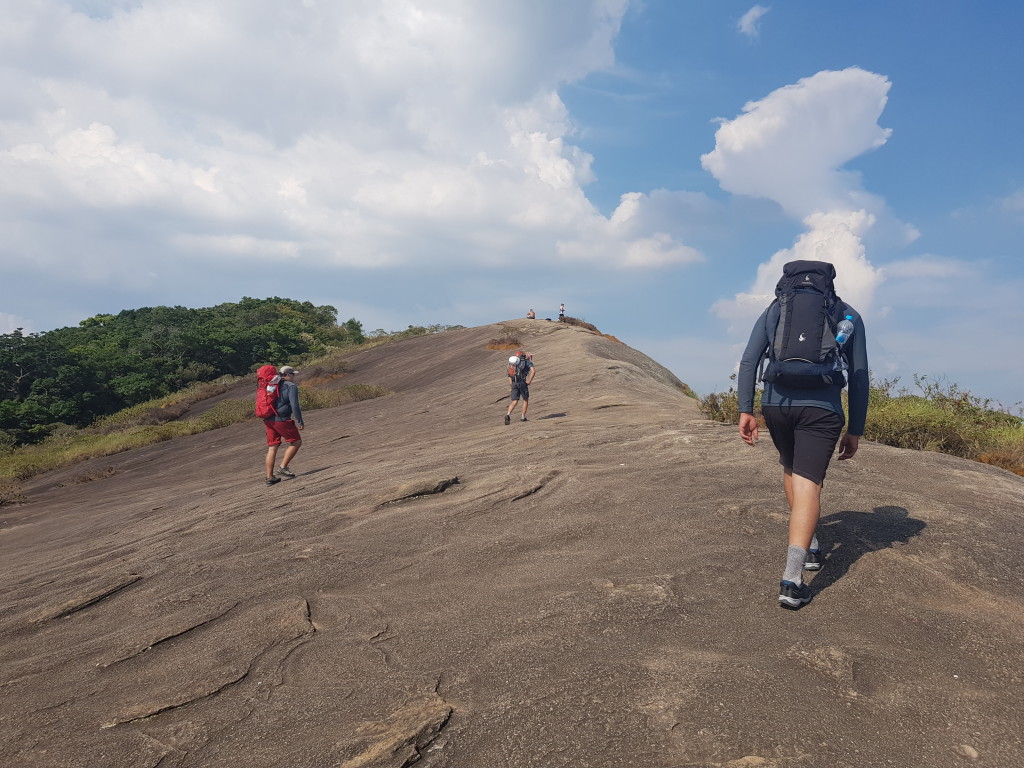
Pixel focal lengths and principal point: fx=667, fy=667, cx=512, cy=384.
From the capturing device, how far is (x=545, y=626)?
367 centimetres

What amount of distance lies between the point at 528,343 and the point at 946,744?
92.8 ft

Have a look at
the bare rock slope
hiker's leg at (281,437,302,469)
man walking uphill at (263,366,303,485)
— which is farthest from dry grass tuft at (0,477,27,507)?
hiker's leg at (281,437,302,469)

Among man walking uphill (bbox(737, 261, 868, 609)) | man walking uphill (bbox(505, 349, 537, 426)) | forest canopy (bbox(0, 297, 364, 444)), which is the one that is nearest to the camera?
man walking uphill (bbox(737, 261, 868, 609))

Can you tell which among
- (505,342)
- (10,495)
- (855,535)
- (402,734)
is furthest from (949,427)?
(505,342)

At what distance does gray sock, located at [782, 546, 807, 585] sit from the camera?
3.76m

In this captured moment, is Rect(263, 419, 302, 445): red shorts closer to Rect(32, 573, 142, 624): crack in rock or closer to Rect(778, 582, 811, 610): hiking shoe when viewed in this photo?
Rect(32, 573, 142, 624): crack in rock

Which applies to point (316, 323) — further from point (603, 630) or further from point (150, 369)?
point (603, 630)

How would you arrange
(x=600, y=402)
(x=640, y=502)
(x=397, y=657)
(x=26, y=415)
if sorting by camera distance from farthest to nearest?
(x=26, y=415)
(x=600, y=402)
(x=640, y=502)
(x=397, y=657)

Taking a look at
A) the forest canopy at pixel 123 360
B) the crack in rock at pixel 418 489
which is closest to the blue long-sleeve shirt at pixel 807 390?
the crack in rock at pixel 418 489

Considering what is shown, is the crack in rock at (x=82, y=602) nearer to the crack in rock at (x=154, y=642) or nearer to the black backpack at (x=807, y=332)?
the crack in rock at (x=154, y=642)

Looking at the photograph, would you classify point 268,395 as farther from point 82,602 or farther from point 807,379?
point 807,379

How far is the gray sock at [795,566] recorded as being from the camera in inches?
148

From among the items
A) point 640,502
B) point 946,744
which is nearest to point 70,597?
point 640,502

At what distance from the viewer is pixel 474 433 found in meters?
12.9
